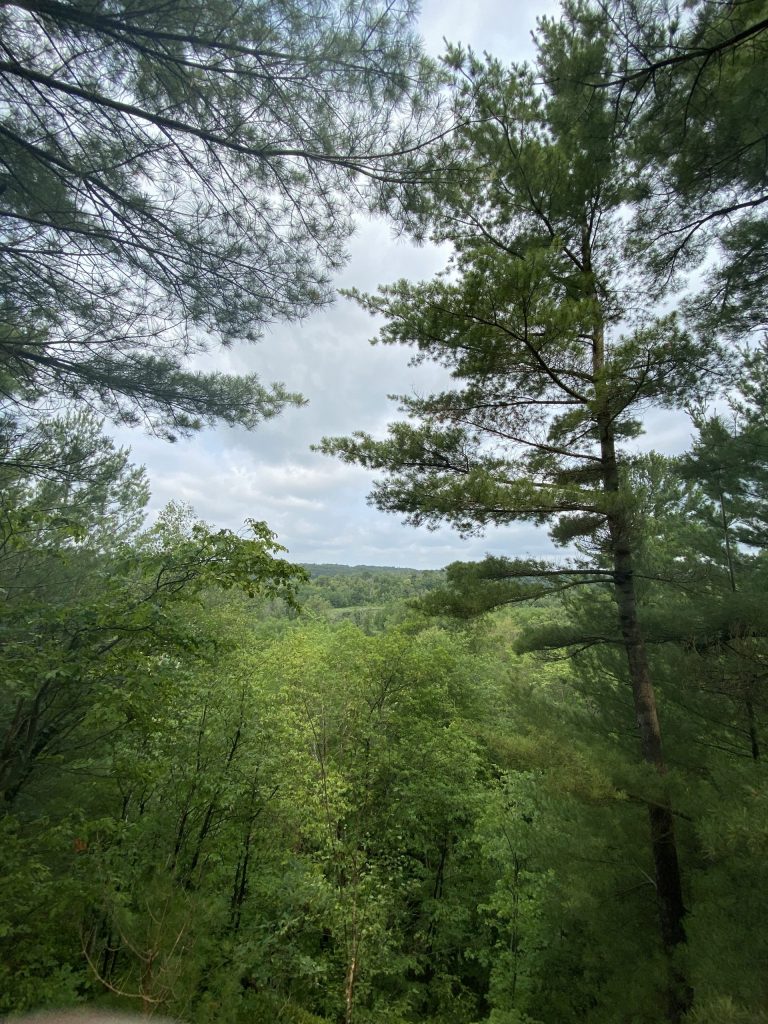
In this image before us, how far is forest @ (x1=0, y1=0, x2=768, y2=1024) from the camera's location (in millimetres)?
2244

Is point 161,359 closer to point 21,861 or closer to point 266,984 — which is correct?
point 21,861

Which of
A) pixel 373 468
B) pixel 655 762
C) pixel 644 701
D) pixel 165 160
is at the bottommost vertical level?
pixel 655 762

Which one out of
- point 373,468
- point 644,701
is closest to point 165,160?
point 373,468

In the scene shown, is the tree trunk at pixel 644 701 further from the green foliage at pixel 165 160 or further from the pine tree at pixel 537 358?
the green foliage at pixel 165 160

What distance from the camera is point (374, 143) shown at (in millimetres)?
2430

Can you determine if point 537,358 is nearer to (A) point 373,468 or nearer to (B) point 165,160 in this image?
(A) point 373,468

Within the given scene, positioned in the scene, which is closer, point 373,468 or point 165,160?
point 165,160

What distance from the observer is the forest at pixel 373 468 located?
7.36ft

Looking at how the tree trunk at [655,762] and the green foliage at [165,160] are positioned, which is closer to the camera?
the green foliage at [165,160]

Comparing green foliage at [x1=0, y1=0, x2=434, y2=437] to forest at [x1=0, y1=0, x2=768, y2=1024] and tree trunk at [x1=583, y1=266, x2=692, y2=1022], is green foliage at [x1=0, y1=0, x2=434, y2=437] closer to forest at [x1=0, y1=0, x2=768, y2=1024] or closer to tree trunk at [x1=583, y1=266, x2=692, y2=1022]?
forest at [x1=0, y1=0, x2=768, y2=1024]

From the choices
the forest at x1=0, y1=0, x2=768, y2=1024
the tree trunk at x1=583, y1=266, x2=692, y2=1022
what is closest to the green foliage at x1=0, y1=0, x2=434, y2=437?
the forest at x1=0, y1=0, x2=768, y2=1024

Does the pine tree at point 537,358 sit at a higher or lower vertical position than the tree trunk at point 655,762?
higher

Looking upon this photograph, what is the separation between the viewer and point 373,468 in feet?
15.3

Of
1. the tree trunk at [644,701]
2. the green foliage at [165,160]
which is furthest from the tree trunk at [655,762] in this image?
the green foliage at [165,160]
